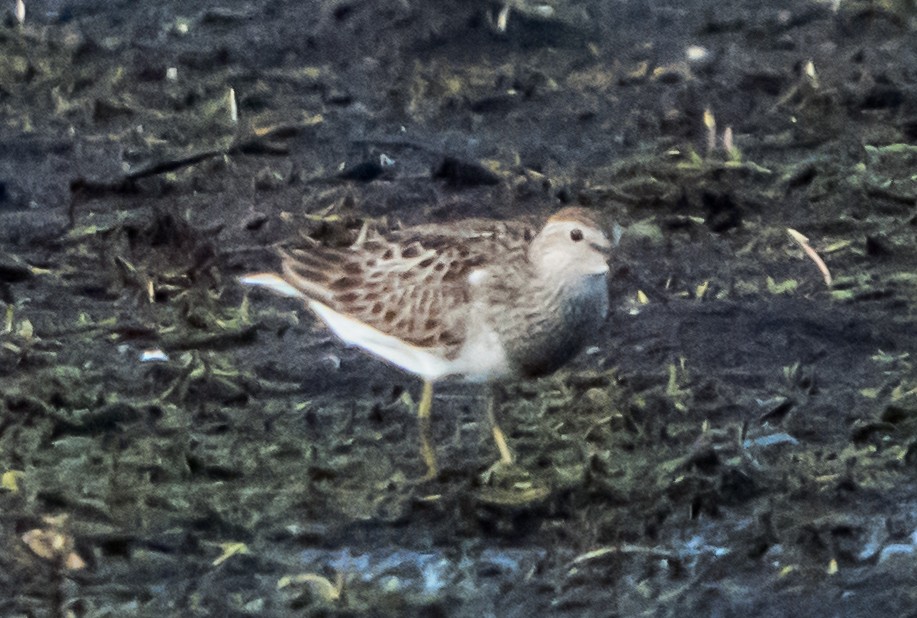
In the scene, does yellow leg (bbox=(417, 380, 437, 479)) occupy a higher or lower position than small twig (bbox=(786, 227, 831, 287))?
lower

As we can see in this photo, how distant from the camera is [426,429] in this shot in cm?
66

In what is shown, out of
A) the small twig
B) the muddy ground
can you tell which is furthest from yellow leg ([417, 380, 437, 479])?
the small twig

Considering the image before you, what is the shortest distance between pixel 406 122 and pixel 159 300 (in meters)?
0.21

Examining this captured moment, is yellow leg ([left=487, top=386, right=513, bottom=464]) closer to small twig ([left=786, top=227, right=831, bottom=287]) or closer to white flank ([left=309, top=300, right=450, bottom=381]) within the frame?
white flank ([left=309, top=300, right=450, bottom=381])

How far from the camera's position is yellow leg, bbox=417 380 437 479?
655 millimetres

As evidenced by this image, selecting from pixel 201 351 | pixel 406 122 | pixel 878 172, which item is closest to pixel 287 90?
pixel 406 122

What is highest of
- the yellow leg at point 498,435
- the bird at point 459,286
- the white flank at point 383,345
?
the bird at point 459,286

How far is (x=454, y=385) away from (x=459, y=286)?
3.0 inches

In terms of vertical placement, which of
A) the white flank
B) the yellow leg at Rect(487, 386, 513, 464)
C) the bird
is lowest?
the yellow leg at Rect(487, 386, 513, 464)

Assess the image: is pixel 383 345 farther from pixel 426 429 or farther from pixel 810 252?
pixel 810 252

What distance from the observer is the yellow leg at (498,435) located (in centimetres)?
66

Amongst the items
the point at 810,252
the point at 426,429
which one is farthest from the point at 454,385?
the point at 810,252

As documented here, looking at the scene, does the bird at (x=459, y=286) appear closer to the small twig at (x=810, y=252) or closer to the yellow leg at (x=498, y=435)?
the yellow leg at (x=498, y=435)

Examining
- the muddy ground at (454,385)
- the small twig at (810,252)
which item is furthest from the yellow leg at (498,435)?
the small twig at (810,252)
